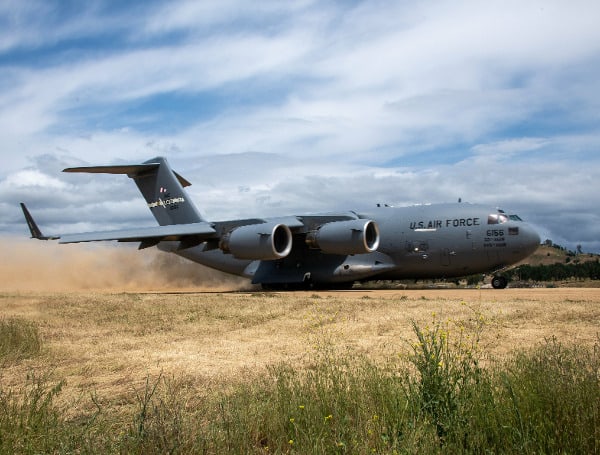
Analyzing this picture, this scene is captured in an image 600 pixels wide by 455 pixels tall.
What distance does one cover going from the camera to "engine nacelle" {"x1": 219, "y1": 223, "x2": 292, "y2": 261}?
22609 mm

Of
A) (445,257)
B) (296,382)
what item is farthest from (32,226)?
(296,382)

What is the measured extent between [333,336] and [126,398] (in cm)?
430

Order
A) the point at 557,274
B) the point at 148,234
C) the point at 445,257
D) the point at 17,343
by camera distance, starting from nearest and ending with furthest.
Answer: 1. the point at 17,343
2. the point at 445,257
3. the point at 148,234
4. the point at 557,274

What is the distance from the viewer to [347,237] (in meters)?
22.2

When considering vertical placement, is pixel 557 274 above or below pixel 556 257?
below

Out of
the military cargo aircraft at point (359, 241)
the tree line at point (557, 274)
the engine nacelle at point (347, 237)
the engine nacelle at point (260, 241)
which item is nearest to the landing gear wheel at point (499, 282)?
the military cargo aircraft at point (359, 241)

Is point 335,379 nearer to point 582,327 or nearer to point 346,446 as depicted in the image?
point 346,446

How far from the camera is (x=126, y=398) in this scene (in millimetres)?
5926

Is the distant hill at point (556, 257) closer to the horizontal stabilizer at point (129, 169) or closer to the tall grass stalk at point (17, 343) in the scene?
the horizontal stabilizer at point (129, 169)

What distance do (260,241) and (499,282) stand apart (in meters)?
9.54

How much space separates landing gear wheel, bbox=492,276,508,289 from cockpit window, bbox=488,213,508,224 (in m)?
2.30

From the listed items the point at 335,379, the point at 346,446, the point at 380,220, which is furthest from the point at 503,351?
the point at 380,220

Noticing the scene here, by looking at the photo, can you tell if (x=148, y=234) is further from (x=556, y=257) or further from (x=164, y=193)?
(x=556, y=257)

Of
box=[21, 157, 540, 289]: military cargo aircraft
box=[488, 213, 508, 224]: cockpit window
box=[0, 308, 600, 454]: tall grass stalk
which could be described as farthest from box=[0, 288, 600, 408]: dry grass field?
box=[488, 213, 508, 224]: cockpit window
